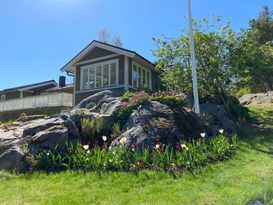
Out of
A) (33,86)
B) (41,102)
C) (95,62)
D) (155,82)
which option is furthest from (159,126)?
(33,86)

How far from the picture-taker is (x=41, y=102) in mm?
21641

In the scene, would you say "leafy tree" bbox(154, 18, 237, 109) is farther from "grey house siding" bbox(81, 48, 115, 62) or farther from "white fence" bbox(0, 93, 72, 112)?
"white fence" bbox(0, 93, 72, 112)

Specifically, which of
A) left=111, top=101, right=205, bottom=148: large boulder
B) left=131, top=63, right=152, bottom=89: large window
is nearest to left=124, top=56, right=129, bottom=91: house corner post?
left=131, top=63, right=152, bottom=89: large window

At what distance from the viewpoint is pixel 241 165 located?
7.24 meters

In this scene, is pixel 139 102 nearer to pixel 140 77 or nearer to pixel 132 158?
pixel 132 158

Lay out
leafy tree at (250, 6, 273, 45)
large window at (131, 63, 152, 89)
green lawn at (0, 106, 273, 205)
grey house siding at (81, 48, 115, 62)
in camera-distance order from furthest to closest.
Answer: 1. leafy tree at (250, 6, 273, 45)
2. grey house siding at (81, 48, 115, 62)
3. large window at (131, 63, 152, 89)
4. green lawn at (0, 106, 273, 205)

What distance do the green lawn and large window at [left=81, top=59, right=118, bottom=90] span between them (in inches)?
464

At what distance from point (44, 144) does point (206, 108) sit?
26.4 ft

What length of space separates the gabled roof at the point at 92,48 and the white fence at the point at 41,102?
2.05 m

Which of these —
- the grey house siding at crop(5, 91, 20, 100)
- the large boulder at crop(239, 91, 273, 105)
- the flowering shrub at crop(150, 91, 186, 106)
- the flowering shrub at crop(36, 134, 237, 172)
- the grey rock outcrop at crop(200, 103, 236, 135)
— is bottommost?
the flowering shrub at crop(36, 134, 237, 172)

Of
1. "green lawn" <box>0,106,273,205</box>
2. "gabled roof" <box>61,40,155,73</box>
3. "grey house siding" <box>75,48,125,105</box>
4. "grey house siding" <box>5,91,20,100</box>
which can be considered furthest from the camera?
"grey house siding" <box>5,91,20,100</box>

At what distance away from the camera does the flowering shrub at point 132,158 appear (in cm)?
670

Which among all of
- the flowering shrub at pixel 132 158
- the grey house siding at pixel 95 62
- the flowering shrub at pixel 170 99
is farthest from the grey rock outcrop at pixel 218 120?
the grey house siding at pixel 95 62

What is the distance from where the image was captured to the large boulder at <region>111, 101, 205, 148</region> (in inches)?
311
